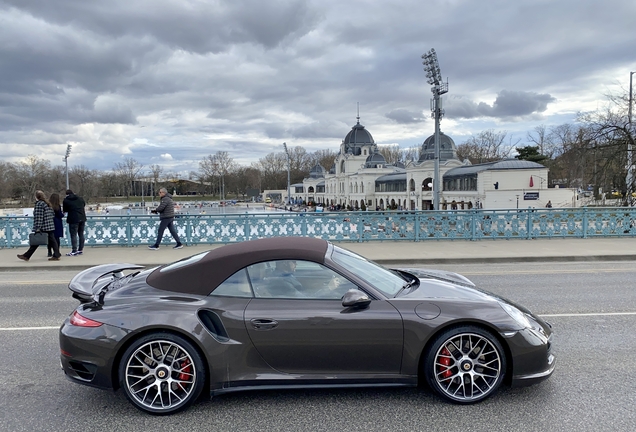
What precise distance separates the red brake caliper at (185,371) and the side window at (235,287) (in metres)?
0.57

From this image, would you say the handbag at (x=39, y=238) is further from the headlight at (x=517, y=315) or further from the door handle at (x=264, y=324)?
the headlight at (x=517, y=315)

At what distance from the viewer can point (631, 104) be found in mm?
26500

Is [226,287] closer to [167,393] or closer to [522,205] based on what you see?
[167,393]

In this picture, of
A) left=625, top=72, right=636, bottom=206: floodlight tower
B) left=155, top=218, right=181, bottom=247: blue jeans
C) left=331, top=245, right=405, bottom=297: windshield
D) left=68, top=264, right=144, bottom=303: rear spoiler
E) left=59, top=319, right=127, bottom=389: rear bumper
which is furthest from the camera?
left=625, top=72, right=636, bottom=206: floodlight tower

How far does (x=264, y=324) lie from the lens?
3477 millimetres

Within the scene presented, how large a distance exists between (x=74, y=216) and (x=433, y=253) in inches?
402

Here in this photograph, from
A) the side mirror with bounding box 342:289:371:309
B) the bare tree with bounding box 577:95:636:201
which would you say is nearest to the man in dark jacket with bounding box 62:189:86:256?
the side mirror with bounding box 342:289:371:309

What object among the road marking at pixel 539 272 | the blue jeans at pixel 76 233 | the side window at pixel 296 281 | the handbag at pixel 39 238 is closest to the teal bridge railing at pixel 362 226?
the blue jeans at pixel 76 233

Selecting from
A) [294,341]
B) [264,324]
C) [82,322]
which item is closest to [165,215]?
[82,322]

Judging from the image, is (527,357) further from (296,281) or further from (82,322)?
(82,322)

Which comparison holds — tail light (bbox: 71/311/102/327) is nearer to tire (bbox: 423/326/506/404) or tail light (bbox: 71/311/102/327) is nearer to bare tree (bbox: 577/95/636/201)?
tire (bbox: 423/326/506/404)

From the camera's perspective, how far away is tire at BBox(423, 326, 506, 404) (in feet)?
11.6

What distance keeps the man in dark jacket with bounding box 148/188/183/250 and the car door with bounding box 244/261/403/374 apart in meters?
10.2

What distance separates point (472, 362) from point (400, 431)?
0.84 meters
